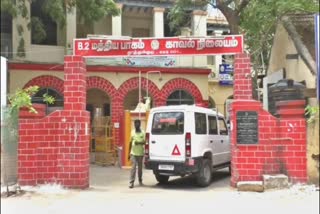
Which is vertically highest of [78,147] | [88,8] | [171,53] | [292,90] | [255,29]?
[88,8]

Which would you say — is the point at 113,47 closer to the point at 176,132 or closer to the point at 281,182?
the point at 176,132

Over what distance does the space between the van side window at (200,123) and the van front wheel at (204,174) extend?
2.17ft

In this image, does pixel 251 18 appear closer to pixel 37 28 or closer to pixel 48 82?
pixel 37 28

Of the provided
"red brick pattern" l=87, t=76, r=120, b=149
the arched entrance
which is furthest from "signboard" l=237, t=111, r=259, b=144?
the arched entrance

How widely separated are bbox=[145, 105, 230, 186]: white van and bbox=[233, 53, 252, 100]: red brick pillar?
3.82 feet

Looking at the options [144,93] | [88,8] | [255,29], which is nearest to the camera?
[255,29]

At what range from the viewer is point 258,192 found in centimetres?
873

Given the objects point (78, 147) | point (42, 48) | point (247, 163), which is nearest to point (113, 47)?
point (78, 147)

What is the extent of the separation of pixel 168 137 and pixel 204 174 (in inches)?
46.2

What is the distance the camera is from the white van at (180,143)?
10.4 meters

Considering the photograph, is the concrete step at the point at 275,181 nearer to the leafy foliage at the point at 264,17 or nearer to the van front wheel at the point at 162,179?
the leafy foliage at the point at 264,17

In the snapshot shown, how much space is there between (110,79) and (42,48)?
3004 mm

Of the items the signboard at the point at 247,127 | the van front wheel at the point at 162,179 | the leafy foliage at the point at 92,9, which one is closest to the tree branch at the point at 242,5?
the leafy foliage at the point at 92,9

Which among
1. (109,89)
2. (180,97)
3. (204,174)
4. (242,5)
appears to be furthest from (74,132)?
(180,97)
